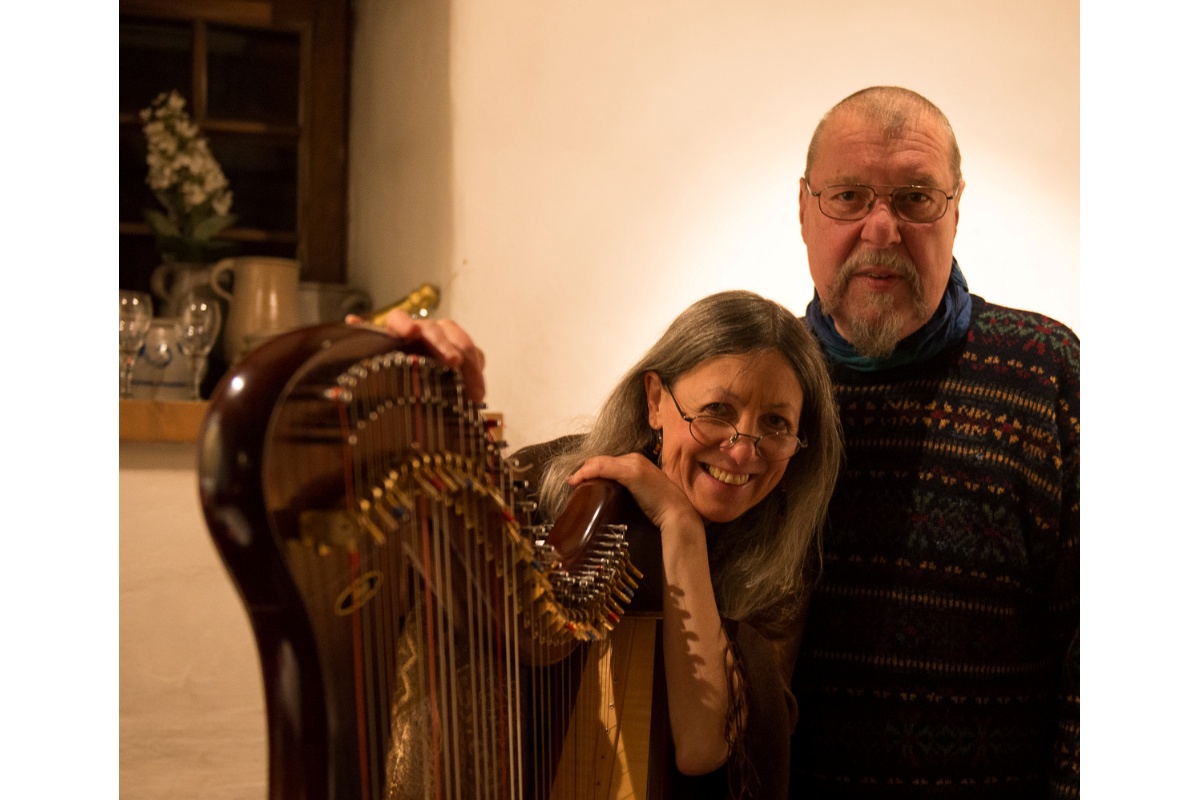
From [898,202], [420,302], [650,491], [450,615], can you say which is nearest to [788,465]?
[650,491]

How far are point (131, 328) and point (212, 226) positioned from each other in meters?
0.23

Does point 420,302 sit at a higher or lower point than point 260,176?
lower

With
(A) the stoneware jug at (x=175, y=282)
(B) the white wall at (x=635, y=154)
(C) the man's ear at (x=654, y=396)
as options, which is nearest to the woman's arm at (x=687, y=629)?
(C) the man's ear at (x=654, y=396)

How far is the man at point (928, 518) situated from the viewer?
3.54 feet

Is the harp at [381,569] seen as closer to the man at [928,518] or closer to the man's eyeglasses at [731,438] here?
the man's eyeglasses at [731,438]

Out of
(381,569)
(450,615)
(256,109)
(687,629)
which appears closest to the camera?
(381,569)

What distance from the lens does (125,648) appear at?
3.08 ft

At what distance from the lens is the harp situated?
14.8 inches

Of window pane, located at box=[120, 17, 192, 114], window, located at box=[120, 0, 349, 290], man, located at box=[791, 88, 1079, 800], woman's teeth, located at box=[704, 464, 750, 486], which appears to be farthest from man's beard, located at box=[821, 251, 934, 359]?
window pane, located at box=[120, 17, 192, 114]

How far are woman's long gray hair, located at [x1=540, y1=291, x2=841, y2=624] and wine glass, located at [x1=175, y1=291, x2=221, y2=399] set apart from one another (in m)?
0.40

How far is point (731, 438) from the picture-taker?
98 cm

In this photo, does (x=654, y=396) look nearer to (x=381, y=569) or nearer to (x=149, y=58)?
(x=381, y=569)

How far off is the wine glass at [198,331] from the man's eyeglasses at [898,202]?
2.36 feet
